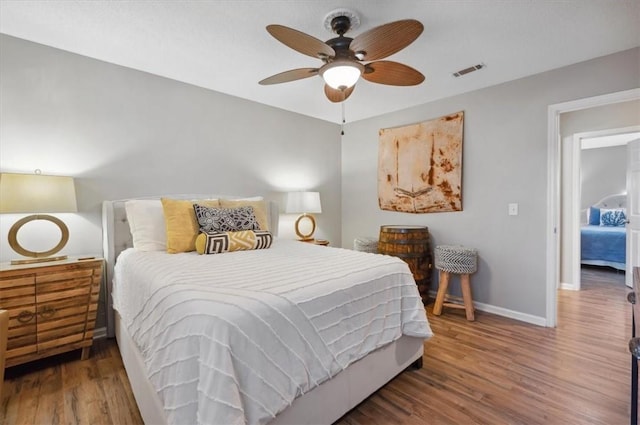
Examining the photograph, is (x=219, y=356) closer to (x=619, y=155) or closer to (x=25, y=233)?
(x=25, y=233)

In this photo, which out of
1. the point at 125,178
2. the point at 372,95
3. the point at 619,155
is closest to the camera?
the point at 125,178

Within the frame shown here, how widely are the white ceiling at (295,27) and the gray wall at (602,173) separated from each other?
191 inches

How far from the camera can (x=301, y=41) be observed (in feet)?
5.33

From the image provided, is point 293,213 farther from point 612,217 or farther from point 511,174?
point 612,217

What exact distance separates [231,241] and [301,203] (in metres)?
1.41

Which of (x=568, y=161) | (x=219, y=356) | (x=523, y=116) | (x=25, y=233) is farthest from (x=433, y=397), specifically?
(x=568, y=161)

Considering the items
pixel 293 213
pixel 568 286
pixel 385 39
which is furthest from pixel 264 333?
pixel 568 286

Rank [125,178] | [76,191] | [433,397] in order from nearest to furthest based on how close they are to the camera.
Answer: [433,397] < [76,191] < [125,178]

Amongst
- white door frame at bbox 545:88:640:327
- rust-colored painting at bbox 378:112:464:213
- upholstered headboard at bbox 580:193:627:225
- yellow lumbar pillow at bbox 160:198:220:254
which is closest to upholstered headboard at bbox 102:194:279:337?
yellow lumbar pillow at bbox 160:198:220:254

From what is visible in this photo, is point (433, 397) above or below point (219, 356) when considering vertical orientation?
below

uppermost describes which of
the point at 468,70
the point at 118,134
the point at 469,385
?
the point at 468,70

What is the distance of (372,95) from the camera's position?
10.5 feet

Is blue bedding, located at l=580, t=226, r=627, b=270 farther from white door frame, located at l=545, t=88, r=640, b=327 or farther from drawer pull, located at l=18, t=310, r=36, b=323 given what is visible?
drawer pull, located at l=18, t=310, r=36, b=323

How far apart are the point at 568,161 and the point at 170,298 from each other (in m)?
4.68
